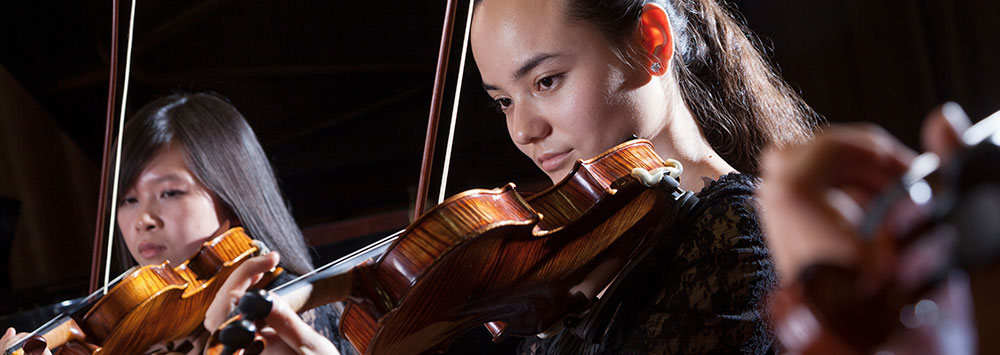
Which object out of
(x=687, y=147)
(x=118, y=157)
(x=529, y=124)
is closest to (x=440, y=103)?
(x=529, y=124)

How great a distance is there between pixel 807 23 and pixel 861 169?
89 centimetres

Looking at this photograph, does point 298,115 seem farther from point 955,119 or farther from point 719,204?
point 955,119

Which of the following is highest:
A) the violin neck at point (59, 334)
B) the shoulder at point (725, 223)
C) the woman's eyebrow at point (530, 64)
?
the woman's eyebrow at point (530, 64)

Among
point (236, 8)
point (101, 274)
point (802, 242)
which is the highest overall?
point (236, 8)

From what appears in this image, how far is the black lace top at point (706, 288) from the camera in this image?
2.38ft

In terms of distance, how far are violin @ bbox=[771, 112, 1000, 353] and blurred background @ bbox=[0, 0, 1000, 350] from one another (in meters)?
0.79

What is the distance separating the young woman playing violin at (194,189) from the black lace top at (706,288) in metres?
0.71

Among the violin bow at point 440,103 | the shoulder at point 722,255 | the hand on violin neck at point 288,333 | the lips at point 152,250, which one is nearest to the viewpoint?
the hand on violin neck at point 288,333

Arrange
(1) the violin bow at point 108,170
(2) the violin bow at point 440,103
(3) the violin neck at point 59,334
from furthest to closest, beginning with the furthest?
(1) the violin bow at point 108,170 → (2) the violin bow at point 440,103 → (3) the violin neck at point 59,334

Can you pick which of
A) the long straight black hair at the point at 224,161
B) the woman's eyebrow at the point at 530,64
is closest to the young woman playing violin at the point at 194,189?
the long straight black hair at the point at 224,161

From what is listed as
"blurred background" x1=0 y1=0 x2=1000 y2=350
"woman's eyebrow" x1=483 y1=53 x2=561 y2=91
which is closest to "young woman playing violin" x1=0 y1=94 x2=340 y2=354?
"blurred background" x1=0 y1=0 x2=1000 y2=350

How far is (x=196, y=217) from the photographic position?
1.48 m

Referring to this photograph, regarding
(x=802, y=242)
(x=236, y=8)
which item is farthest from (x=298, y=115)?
(x=802, y=242)

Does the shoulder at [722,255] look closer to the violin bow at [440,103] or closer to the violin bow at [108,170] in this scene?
the violin bow at [440,103]
